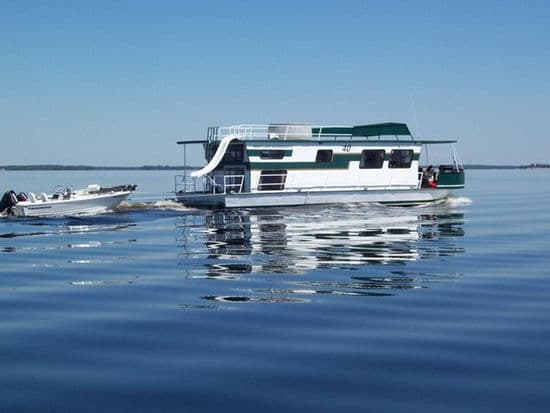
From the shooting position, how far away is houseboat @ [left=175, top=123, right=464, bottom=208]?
4131 cm

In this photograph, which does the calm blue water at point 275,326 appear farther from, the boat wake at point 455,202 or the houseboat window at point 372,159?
the boat wake at point 455,202

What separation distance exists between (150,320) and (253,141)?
1162 inches

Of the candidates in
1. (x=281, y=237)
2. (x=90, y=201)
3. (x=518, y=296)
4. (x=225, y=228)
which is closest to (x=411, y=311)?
(x=518, y=296)

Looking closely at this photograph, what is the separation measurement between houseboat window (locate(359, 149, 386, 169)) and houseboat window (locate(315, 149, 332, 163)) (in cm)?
239

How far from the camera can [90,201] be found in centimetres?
3659

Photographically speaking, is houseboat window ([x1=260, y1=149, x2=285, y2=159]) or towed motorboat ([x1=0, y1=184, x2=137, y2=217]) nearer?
towed motorboat ([x1=0, y1=184, x2=137, y2=217])

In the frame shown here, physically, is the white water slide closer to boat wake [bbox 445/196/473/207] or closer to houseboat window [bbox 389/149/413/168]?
houseboat window [bbox 389/149/413/168]

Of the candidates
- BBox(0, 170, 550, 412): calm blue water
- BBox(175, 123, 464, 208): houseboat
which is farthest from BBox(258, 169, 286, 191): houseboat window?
BBox(0, 170, 550, 412): calm blue water

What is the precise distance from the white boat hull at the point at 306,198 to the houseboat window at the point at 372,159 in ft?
5.81

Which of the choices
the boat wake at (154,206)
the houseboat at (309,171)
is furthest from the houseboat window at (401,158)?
the boat wake at (154,206)

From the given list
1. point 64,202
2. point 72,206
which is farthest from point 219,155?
point 64,202

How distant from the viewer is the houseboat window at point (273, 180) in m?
41.9

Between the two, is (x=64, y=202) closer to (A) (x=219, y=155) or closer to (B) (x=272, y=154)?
(A) (x=219, y=155)

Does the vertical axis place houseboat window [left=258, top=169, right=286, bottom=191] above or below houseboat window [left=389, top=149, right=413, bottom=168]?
below
